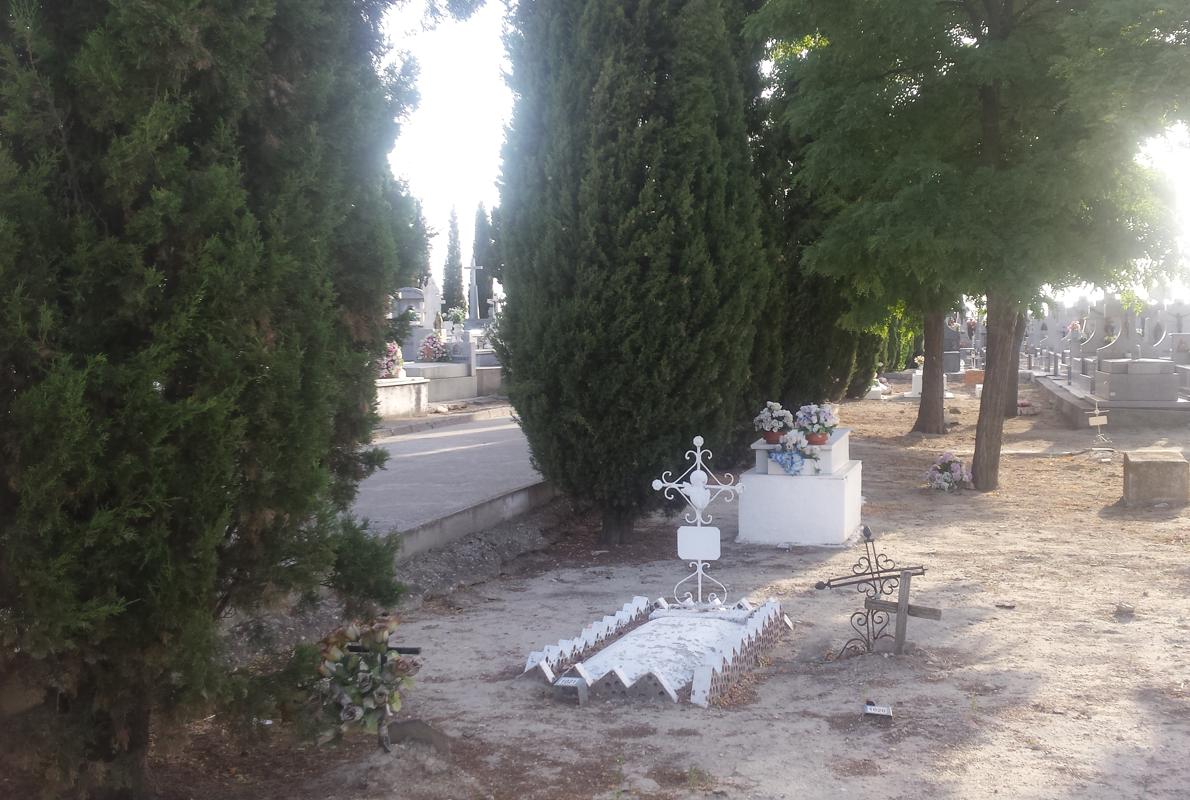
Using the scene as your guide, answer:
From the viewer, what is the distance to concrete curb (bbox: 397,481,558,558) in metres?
8.66

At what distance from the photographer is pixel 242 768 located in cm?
455

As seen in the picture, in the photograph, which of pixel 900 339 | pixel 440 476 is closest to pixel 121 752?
pixel 440 476

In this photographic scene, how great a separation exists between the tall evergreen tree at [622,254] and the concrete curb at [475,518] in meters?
0.82

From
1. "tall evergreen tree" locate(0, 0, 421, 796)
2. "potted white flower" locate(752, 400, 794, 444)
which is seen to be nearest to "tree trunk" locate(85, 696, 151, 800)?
"tall evergreen tree" locate(0, 0, 421, 796)

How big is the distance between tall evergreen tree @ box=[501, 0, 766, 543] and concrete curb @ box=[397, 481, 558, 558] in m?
0.82

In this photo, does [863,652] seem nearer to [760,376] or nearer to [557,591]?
[557,591]

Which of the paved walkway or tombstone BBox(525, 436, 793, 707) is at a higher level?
the paved walkway

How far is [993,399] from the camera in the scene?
13289 millimetres

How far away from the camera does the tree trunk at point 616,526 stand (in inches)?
388

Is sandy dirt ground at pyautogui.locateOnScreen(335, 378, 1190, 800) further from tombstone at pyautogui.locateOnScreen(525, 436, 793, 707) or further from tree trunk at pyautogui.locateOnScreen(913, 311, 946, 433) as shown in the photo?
tree trunk at pyautogui.locateOnScreen(913, 311, 946, 433)

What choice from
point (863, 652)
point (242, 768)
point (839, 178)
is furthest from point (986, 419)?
point (242, 768)

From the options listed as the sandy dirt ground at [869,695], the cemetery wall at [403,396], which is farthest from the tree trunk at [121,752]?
the cemetery wall at [403,396]

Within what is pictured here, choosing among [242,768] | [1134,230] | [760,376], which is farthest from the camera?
[760,376]

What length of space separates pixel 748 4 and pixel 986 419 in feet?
18.9
